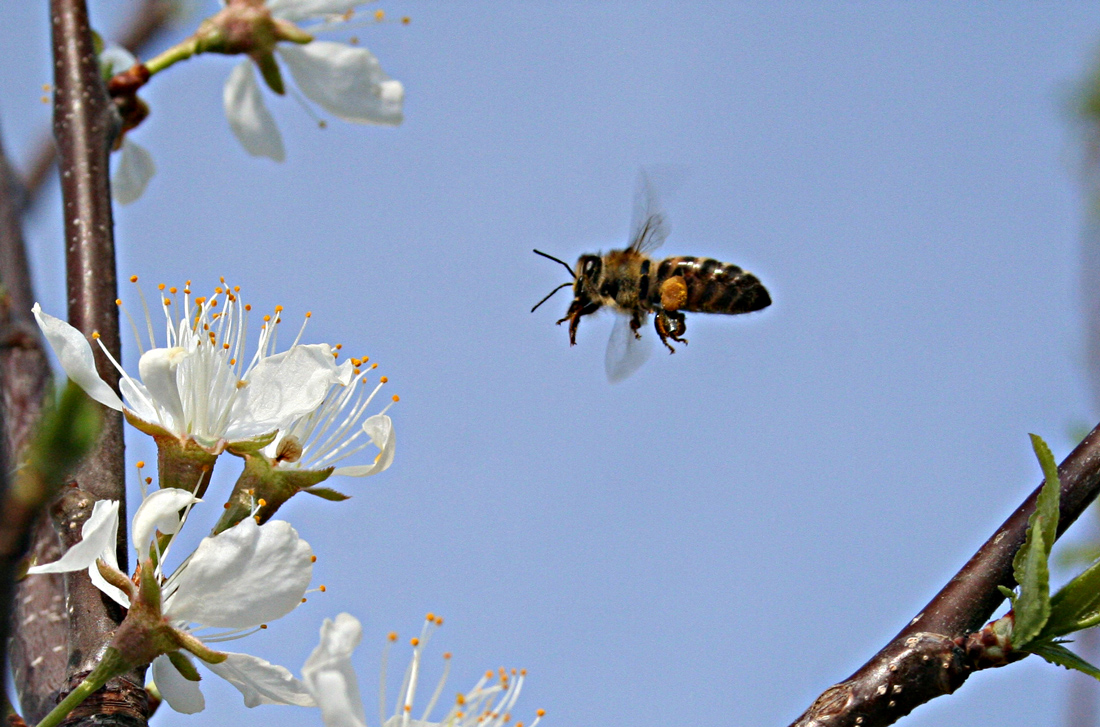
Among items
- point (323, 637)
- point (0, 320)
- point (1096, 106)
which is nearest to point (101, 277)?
point (0, 320)

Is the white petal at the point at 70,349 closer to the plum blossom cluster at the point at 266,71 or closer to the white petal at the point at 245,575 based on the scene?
the white petal at the point at 245,575

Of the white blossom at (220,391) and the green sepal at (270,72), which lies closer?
the white blossom at (220,391)

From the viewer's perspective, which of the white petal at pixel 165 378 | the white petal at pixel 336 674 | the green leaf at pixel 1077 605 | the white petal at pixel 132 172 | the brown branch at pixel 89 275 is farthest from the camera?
the white petal at pixel 132 172

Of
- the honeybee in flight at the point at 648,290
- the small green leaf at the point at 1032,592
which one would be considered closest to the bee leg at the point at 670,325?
the honeybee in flight at the point at 648,290

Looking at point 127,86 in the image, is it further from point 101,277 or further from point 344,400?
point 344,400

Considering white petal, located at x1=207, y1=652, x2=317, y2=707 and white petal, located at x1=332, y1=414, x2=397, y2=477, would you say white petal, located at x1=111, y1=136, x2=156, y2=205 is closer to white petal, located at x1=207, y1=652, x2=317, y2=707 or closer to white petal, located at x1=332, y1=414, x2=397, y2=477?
white petal, located at x1=332, y1=414, x2=397, y2=477

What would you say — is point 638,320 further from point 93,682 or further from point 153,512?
point 93,682

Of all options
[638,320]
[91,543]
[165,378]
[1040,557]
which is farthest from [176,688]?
[638,320]
